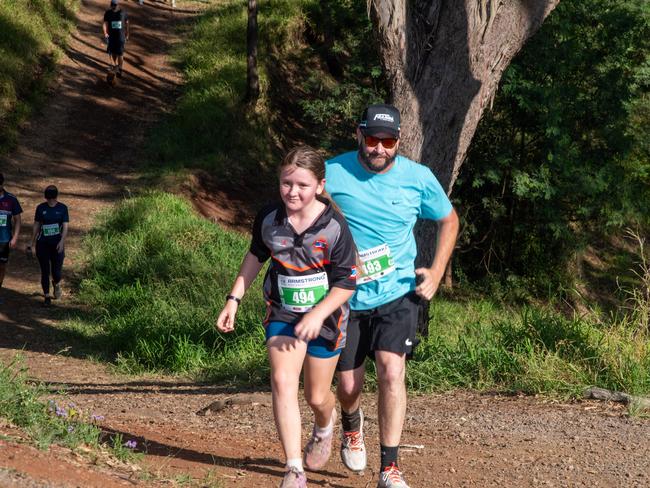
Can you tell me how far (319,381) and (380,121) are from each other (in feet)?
4.30

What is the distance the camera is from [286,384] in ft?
14.6

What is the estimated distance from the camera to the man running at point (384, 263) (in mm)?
4867

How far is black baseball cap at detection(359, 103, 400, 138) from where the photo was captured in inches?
188

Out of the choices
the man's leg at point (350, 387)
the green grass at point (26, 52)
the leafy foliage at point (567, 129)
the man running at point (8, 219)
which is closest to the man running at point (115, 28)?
the green grass at point (26, 52)

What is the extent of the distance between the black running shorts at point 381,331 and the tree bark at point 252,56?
17.3 m

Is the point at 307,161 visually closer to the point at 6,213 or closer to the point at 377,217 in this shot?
the point at 377,217

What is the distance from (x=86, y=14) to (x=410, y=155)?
72.1ft

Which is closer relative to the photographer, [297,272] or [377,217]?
[297,272]

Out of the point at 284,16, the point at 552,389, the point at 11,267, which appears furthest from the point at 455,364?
the point at 284,16

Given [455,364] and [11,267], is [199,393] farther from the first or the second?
[11,267]

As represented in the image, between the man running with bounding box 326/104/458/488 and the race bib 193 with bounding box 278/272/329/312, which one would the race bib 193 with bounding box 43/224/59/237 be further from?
the race bib 193 with bounding box 278/272/329/312

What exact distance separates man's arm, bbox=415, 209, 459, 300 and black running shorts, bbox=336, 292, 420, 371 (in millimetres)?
122

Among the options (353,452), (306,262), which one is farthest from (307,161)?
(353,452)

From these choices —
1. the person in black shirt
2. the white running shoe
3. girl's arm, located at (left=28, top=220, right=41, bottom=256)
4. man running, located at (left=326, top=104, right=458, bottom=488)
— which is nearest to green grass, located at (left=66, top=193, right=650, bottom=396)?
the person in black shirt
